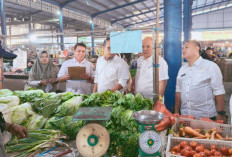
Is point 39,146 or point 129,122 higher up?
point 129,122

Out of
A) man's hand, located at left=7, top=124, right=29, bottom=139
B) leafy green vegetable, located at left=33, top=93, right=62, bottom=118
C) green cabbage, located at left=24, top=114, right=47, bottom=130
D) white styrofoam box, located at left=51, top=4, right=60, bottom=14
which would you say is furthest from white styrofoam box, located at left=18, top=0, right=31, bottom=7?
man's hand, located at left=7, top=124, right=29, bottom=139

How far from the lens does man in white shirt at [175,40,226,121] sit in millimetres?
2773

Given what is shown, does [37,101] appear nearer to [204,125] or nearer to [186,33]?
[204,125]

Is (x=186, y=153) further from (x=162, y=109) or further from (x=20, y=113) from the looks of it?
(x=20, y=113)

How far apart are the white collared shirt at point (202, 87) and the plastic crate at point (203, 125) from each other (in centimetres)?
81

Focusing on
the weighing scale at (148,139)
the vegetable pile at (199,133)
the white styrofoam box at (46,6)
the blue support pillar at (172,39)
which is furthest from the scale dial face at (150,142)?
the white styrofoam box at (46,6)

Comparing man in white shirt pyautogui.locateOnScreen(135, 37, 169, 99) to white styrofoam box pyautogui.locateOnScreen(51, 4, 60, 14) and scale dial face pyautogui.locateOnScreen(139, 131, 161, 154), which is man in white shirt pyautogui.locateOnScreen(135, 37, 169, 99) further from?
white styrofoam box pyautogui.locateOnScreen(51, 4, 60, 14)

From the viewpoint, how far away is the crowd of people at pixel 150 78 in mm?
2832

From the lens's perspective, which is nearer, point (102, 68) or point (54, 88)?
point (102, 68)

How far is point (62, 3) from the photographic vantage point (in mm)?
16219

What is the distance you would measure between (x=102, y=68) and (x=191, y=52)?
1.48 m

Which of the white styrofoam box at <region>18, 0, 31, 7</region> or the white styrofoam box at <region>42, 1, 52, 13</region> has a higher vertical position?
the white styrofoam box at <region>42, 1, 52, 13</region>

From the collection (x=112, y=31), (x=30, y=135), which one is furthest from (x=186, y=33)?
(x=30, y=135)

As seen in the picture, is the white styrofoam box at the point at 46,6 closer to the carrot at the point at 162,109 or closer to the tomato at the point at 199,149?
the carrot at the point at 162,109
